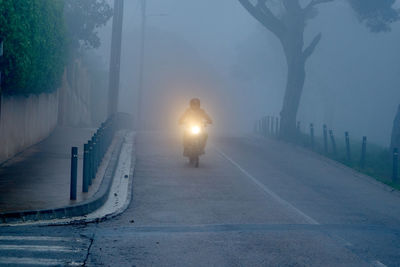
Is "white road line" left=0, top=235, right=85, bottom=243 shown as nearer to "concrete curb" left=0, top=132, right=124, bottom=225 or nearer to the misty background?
"concrete curb" left=0, top=132, right=124, bottom=225

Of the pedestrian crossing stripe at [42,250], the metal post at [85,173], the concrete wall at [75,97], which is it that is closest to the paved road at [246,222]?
the pedestrian crossing stripe at [42,250]

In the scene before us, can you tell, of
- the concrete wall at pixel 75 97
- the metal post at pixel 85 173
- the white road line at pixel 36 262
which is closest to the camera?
the white road line at pixel 36 262

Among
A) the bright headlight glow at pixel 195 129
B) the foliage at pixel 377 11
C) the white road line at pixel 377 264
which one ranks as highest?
the foliage at pixel 377 11

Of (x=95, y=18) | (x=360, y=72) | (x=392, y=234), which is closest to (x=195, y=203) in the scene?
(x=392, y=234)

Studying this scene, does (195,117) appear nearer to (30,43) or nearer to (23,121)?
(23,121)

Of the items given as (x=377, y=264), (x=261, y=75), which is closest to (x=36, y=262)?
(x=377, y=264)

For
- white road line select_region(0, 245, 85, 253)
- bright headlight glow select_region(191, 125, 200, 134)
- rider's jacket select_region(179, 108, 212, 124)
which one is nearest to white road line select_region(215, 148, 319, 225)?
bright headlight glow select_region(191, 125, 200, 134)

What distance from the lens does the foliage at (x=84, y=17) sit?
32656 mm

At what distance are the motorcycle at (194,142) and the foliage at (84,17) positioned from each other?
1428 centimetres

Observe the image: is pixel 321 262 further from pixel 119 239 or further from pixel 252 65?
pixel 252 65

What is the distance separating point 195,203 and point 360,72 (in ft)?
184

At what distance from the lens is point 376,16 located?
34.3m

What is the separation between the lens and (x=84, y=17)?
33344 millimetres

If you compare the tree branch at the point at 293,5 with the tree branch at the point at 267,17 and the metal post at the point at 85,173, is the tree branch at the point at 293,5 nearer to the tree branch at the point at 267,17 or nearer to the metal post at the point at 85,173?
the tree branch at the point at 267,17
